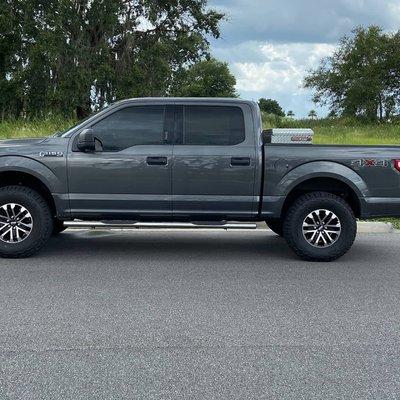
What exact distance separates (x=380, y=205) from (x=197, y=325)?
334cm

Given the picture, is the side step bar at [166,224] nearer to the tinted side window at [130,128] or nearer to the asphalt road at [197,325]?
the asphalt road at [197,325]

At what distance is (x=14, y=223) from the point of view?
679 cm

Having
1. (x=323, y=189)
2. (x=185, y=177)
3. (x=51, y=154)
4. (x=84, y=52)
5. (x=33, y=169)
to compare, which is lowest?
(x=323, y=189)

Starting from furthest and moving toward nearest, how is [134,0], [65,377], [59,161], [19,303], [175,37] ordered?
[175,37] < [134,0] < [59,161] < [19,303] < [65,377]

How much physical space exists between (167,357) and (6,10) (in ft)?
77.5

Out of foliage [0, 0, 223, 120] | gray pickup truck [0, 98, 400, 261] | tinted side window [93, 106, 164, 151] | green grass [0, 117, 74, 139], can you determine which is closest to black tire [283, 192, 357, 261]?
gray pickup truck [0, 98, 400, 261]

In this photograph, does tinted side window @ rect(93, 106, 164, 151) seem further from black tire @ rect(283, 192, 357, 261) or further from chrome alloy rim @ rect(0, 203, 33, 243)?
black tire @ rect(283, 192, 357, 261)

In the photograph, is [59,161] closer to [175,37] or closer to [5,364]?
[5,364]

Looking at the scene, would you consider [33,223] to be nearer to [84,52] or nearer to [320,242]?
[320,242]

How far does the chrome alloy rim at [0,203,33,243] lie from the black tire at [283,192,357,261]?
10.3 feet

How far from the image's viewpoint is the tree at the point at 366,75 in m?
47.3

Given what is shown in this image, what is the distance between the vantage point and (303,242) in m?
6.88

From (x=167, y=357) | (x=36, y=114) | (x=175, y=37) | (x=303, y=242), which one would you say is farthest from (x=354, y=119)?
(x=167, y=357)

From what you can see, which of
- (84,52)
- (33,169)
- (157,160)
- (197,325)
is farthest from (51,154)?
(84,52)
